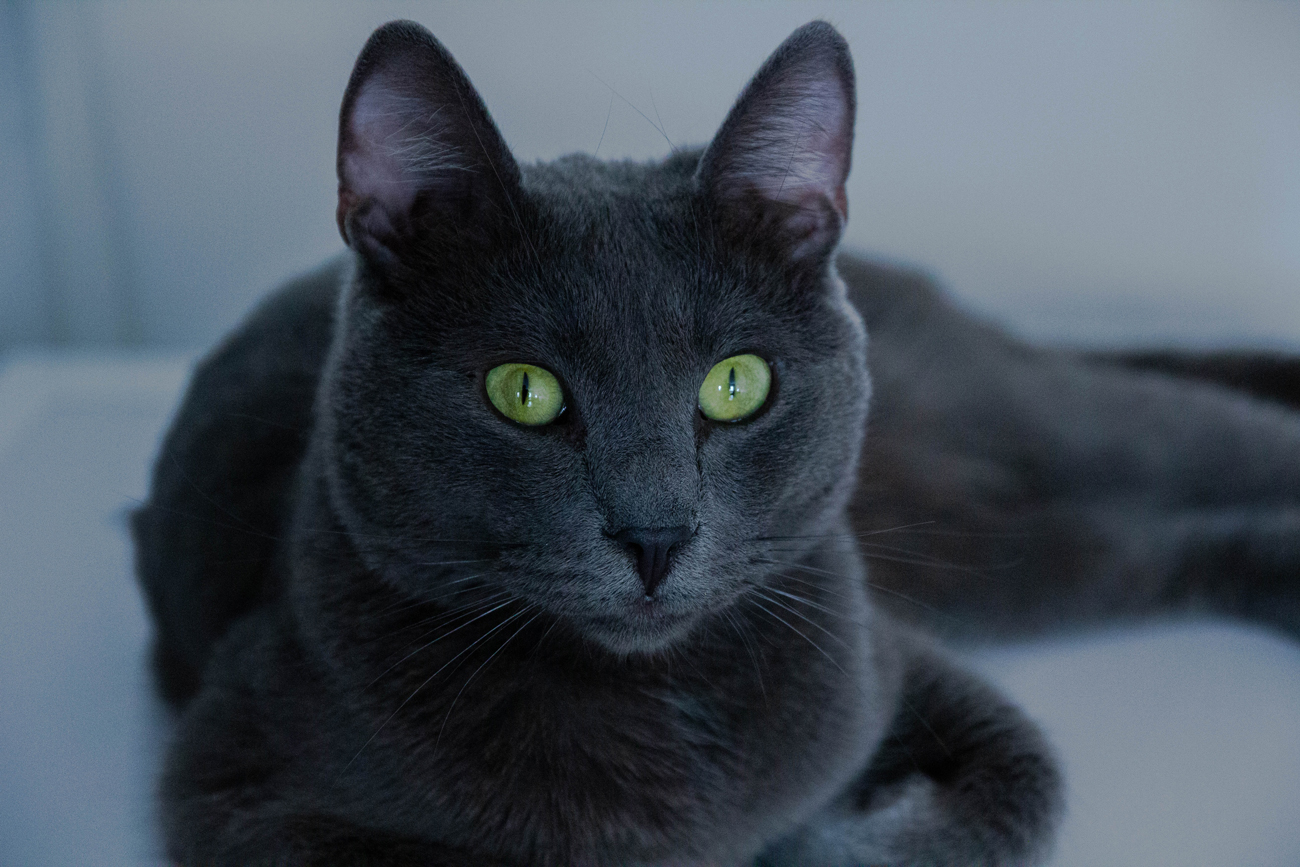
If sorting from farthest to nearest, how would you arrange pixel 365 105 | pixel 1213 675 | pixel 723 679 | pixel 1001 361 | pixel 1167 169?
pixel 1167 169, pixel 1001 361, pixel 1213 675, pixel 723 679, pixel 365 105

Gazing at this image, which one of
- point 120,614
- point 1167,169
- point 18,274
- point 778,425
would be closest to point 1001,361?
point 1167,169

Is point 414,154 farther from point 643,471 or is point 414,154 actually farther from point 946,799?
point 946,799

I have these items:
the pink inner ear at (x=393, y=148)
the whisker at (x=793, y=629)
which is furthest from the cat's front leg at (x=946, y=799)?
the pink inner ear at (x=393, y=148)

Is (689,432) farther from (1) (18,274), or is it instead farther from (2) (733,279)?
(1) (18,274)

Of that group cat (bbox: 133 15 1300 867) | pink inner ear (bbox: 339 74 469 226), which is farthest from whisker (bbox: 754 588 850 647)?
pink inner ear (bbox: 339 74 469 226)

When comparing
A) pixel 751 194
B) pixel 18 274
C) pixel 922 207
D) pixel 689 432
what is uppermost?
pixel 751 194

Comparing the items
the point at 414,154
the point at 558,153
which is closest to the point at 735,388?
the point at 414,154
